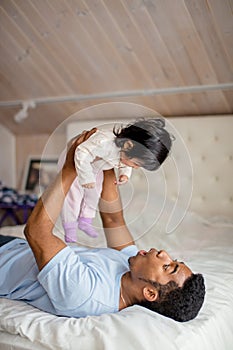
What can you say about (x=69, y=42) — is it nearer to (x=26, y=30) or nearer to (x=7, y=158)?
(x=26, y=30)

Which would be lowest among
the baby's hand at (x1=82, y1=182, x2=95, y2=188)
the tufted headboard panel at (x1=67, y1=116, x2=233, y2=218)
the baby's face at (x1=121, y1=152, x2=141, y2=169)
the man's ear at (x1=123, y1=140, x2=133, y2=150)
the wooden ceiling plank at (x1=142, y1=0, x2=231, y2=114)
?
the tufted headboard panel at (x1=67, y1=116, x2=233, y2=218)

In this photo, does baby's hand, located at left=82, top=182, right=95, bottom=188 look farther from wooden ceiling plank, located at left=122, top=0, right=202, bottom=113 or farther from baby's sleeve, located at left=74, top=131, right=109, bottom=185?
wooden ceiling plank, located at left=122, top=0, right=202, bottom=113

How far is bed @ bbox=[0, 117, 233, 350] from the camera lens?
3.88 ft

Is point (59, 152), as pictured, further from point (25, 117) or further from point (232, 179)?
point (25, 117)

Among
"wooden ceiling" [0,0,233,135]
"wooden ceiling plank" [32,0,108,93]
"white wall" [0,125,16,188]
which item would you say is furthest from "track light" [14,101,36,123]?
"white wall" [0,125,16,188]

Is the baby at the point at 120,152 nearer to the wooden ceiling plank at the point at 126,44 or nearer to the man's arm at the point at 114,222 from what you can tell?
the man's arm at the point at 114,222

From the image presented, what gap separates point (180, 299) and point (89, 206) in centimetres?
40

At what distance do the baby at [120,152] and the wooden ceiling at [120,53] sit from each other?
0.89 metres

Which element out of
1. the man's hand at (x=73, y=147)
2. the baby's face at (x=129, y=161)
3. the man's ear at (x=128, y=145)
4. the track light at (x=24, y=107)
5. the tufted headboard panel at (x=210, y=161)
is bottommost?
the tufted headboard panel at (x=210, y=161)

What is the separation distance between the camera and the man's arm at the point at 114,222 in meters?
1.55

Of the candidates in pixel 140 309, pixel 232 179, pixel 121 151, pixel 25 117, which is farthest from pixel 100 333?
pixel 25 117

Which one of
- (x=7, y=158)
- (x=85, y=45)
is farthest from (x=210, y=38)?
(x=7, y=158)

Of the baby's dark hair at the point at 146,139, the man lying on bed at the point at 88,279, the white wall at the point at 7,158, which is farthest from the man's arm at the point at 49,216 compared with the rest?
the white wall at the point at 7,158

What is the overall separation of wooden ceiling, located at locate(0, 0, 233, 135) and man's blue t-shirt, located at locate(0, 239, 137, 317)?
1094 millimetres
